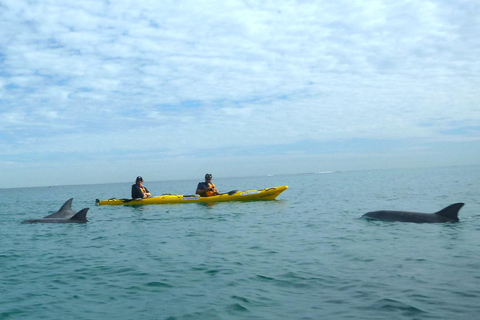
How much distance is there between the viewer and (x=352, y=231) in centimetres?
1496

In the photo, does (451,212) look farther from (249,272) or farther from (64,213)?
(64,213)

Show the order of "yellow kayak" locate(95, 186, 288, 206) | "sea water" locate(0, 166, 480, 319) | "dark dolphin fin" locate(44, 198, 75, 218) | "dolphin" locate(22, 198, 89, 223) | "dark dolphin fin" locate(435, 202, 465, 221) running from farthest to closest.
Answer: "yellow kayak" locate(95, 186, 288, 206) < "dark dolphin fin" locate(44, 198, 75, 218) < "dolphin" locate(22, 198, 89, 223) < "dark dolphin fin" locate(435, 202, 465, 221) < "sea water" locate(0, 166, 480, 319)

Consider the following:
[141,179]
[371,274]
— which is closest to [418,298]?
[371,274]

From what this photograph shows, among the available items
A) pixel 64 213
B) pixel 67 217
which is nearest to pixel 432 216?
pixel 67 217

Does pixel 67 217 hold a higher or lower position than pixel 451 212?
higher

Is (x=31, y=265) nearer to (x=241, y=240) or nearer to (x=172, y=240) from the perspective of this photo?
(x=172, y=240)

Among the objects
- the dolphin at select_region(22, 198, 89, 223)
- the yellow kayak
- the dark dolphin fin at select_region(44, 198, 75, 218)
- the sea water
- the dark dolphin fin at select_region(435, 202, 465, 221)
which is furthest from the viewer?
the yellow kayak

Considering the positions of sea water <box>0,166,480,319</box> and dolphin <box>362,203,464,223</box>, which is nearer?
sea water <box>0,166,480,319</box>

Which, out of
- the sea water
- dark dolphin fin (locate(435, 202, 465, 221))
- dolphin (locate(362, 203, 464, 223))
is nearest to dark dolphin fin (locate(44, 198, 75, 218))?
the sea water

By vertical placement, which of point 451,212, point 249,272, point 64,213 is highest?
point 64,213

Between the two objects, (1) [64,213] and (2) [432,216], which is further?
(1) [64,213]

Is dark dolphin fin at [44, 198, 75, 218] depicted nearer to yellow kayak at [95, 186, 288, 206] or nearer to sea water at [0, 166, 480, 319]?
sea water at [0, 166, 480, 319]

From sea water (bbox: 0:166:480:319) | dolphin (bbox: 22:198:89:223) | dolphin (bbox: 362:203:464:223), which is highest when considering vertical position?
dolphin (bbox: 22:198:89:223)

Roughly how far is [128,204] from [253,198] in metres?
8.24
